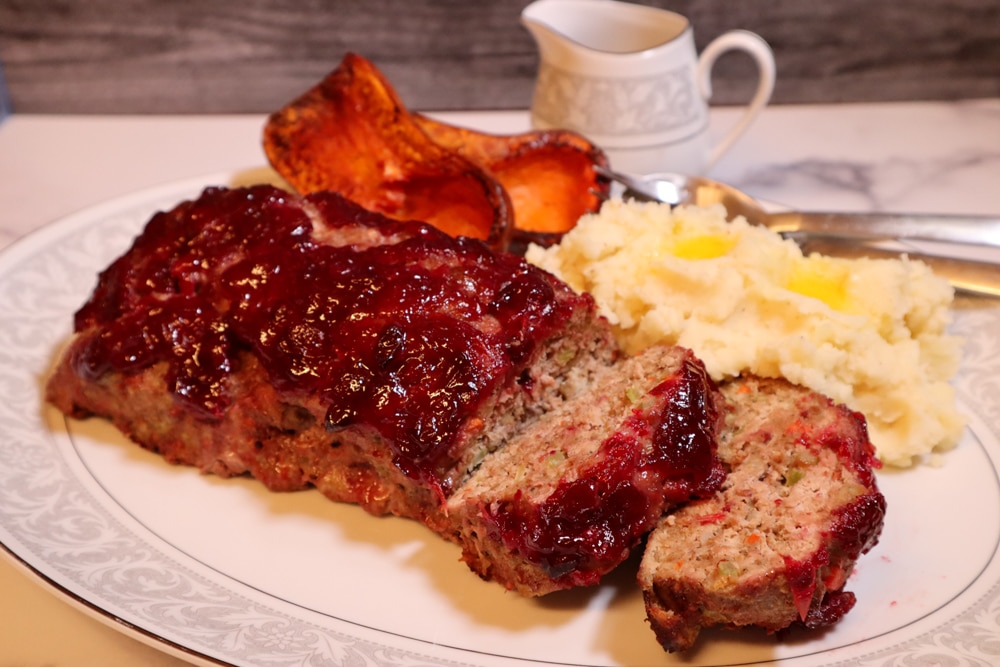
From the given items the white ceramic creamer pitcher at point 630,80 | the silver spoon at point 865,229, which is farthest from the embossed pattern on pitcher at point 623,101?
the silver spoon at point 865,229

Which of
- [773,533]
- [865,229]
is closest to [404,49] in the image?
[865,229]

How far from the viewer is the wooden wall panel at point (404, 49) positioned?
6.67 meters

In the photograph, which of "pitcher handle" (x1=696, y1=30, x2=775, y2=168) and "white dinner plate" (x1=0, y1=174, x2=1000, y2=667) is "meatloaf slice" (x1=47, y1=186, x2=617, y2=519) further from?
"pitcher handle" (x1=696, y1=30, x2=775, y2=168)

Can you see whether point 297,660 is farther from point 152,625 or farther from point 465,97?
point 465,97

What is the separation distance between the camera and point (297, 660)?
2.79m

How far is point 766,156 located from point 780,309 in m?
3.38

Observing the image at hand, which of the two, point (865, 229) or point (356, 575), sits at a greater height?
point (865, 229)

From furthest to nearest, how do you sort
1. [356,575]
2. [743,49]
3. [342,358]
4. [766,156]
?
[766,156]
[743,49]
[342,358]
[356,575]

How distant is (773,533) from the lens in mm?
2885

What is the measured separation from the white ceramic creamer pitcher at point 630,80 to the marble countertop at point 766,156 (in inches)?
35.9

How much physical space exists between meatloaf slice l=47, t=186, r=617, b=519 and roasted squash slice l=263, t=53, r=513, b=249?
90 centimetres

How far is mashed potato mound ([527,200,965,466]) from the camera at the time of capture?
3512mm

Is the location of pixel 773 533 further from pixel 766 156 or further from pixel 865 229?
pixel 766 156

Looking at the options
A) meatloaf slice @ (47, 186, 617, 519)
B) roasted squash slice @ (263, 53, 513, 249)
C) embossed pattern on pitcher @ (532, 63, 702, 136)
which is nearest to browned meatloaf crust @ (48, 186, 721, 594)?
meatloaf slice @ (47, 186, 617, 519)
